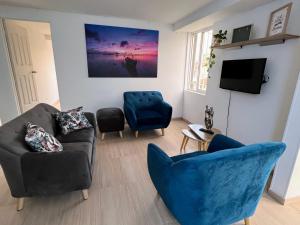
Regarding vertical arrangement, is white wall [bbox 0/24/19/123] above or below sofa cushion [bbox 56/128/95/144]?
above

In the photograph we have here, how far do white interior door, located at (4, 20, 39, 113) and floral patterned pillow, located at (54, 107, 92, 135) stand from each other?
1.79m

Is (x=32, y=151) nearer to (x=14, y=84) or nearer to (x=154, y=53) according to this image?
(x=14, y=84)

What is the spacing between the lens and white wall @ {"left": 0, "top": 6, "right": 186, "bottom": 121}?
121 inches

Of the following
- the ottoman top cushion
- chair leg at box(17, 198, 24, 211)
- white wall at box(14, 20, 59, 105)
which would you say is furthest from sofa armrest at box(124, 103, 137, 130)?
white wall at box(14, 20, 59, 105)

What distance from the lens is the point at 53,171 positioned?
1.44 meters

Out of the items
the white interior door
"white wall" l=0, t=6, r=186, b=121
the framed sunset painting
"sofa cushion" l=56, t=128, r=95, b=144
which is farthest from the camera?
the framed sunset painting

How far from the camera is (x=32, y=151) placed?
4.97ft

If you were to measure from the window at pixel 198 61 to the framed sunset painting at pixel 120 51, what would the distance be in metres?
0.92

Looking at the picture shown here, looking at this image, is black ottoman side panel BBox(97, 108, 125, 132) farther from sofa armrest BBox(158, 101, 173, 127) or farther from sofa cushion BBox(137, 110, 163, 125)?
sofa armrest BBox(158, 101, 173, 127)

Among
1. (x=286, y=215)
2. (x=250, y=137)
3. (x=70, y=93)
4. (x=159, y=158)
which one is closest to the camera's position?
(x=159, y=158)

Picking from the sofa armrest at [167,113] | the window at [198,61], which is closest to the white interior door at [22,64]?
the sofa armrest at [167,113]

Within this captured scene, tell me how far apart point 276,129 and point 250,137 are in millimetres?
427

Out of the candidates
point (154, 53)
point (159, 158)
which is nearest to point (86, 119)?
point (159, 158)

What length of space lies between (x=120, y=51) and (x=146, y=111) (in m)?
1.41
